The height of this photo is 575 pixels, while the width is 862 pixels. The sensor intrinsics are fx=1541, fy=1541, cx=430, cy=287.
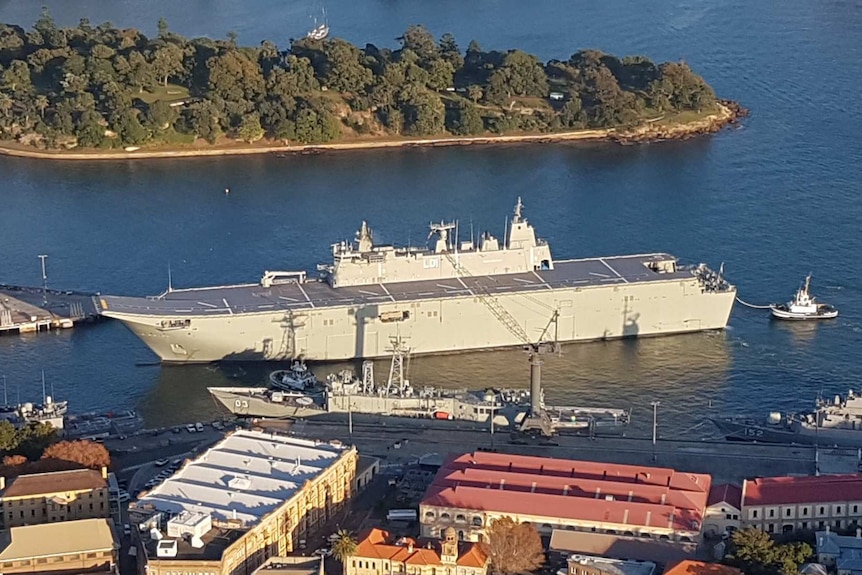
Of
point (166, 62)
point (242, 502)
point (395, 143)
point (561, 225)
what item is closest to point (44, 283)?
point (561, 225)

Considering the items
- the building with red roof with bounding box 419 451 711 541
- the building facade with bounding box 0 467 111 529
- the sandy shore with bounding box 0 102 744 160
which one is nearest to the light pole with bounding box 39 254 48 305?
the sandy shore with bounding box 0 102 744 160

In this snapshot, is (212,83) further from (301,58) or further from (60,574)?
(60,574)

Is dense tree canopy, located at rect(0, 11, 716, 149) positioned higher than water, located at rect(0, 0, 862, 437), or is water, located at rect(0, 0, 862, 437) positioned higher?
dense tree canopy, located at rect(0, 11, 716, 149)

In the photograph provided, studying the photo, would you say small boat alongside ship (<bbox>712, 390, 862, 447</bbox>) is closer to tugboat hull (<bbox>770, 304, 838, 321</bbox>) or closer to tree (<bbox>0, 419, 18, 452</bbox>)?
tugboat hull (<bbox>770, 304, 838, 321</bbox>)

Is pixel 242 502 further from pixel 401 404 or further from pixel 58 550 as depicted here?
pixel 401 404

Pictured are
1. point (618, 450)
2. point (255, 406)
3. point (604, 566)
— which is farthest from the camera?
point (255, 406)

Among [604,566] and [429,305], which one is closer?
[604,566]

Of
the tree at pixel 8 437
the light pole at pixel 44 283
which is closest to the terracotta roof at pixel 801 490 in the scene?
the tree at pixel 8 437
